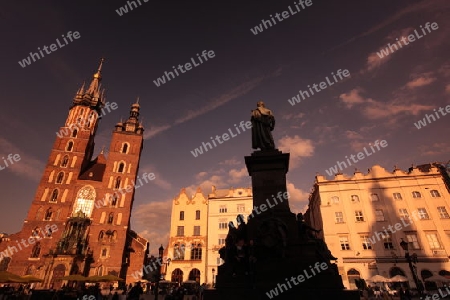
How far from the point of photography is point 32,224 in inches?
1484

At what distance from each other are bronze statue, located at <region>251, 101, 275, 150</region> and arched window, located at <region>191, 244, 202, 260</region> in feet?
100

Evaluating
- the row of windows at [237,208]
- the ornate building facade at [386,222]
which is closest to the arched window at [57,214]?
the row of windows at [237,208]

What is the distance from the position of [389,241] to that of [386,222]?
7.38 feet

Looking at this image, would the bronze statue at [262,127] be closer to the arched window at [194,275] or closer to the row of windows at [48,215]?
the arched window at [194,275]

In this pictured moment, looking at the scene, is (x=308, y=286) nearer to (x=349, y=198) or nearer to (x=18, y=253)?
(x=349, y=198)

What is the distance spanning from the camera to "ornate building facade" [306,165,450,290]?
1117 inches

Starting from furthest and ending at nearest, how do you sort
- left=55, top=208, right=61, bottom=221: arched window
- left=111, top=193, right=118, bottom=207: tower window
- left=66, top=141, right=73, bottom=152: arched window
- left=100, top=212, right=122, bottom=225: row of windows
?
1. left=66, top=141, right=73, bottom=152: arched window
2. left=111, top=193, right=118, bottom=207: tower window
3. left=100, top=212, right=122, bottom=225: row of windows
4. left=55, top=208, right=61, bottom=221: arched window

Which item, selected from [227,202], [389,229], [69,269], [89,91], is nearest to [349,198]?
[389,229]

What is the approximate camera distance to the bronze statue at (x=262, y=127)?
12.2 metres

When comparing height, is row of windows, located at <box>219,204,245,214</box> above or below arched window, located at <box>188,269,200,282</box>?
above

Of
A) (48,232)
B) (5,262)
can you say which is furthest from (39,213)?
(5,262)

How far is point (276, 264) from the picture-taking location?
848 cm

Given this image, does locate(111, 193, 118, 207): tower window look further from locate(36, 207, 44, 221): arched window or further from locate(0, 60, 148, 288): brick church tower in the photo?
locate(36, 207, 44, 221): arched window

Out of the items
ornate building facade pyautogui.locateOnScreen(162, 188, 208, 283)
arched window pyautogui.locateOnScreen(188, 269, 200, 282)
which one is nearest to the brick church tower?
ornate building facade pyautogui.locateOnScreen(162, 188, 208, 283)
